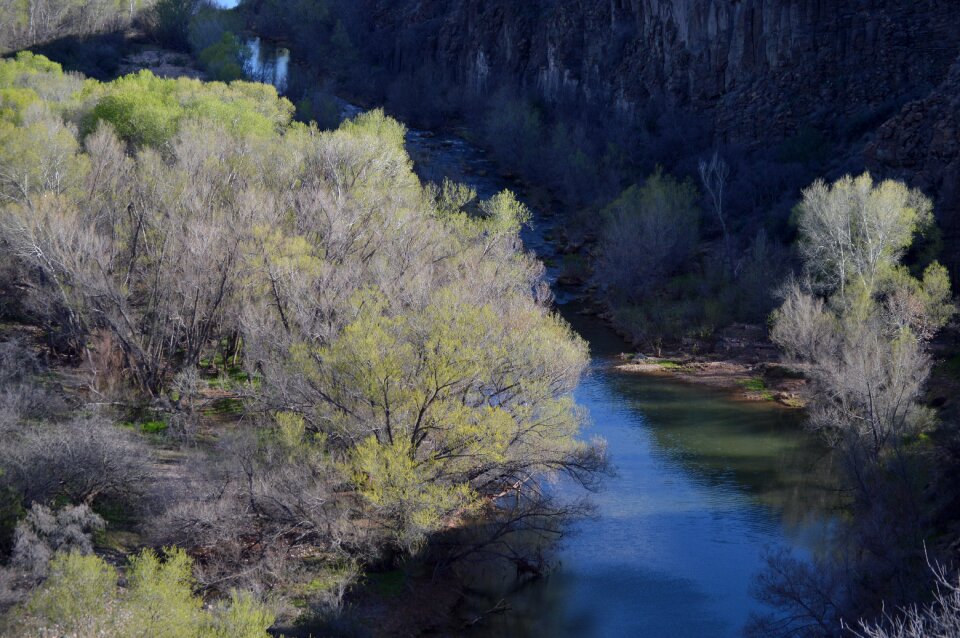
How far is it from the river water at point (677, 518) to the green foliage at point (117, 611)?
770cm

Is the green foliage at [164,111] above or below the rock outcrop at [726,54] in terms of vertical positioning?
below

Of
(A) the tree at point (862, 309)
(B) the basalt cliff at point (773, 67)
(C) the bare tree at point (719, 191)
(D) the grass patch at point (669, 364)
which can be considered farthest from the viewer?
(C) the bare tree at point (719, 191)

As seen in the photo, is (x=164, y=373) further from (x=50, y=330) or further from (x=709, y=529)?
(x=709, y=529)

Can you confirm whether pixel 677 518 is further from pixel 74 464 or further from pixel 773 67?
pixel 773 67

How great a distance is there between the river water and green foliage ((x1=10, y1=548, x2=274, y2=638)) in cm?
770

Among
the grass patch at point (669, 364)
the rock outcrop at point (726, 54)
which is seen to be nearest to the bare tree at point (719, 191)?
the rock outcrop at point (726, 54)

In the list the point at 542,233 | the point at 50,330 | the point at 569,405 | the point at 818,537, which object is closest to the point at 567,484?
the point at 569,405

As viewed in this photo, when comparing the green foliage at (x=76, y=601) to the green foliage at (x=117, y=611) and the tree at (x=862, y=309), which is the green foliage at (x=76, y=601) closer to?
the green foliage at (x=117, y=611)

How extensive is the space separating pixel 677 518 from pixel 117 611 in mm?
16834

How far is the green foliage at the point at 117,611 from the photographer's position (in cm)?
1567

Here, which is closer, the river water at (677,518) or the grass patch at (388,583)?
the river water at (677,518)

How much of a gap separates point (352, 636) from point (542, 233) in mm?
55312

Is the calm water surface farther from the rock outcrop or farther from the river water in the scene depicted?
the rock outcrop

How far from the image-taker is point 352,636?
2027cm
